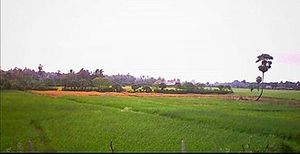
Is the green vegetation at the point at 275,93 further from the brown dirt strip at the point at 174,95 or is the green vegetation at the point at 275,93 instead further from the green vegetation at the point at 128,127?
the green vegetation at the point at 128,127

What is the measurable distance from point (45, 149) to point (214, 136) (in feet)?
22.9

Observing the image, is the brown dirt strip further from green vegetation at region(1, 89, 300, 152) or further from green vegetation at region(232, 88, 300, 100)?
green vegetation at region(232, 88, 300, 100)

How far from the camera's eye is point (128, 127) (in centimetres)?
1081

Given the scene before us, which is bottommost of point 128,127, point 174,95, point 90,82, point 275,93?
point 128,127

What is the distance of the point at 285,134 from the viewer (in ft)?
36.9

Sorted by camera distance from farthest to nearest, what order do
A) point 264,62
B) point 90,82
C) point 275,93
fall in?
1. point 275,93
2. point 264,62
3. point 90,82

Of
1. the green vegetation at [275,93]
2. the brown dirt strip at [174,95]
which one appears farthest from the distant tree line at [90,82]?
the green vegetation at [275,93]

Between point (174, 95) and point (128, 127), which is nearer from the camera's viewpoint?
point (128, 127)

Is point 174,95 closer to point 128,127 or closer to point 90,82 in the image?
point 90,82

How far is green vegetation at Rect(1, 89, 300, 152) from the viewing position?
8883 millimetres

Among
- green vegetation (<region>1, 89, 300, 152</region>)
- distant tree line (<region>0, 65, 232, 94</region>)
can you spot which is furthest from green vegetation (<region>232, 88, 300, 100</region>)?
green vegetation (<region>1, 89, 300, 152</region>)

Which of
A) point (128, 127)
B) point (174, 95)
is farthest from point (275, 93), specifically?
point (128, 127)

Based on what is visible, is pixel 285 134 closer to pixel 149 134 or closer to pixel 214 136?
pixel 214 136

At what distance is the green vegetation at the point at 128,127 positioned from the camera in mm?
8883
